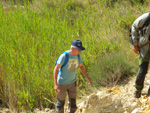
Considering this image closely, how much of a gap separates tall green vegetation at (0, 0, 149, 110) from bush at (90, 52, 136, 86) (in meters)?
0.26

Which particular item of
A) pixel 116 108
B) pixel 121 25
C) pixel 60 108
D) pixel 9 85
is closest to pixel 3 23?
A: pixel 9 85

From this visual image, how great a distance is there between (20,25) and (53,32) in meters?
1.14

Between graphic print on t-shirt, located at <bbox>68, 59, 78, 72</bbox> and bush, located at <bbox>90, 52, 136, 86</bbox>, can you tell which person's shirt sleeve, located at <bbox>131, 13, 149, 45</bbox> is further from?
bush, located at <bbox>90, 52, 136, 86</bbox>

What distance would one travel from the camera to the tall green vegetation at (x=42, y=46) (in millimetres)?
3848

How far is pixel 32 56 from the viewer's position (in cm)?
418

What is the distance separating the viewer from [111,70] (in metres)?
4.38

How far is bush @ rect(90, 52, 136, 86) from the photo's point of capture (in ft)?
14.0

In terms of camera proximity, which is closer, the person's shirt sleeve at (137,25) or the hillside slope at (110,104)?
the hillside slope at (110,104)

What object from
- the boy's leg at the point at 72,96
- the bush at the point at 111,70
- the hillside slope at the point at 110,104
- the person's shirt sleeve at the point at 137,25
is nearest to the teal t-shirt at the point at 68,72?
the boy's leg at the point at 72,96

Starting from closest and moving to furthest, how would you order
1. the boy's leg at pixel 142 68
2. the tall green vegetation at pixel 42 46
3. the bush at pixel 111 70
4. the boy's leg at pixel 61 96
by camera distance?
the boy's leg at pixel 61 96
the boy's leg at pixel 142 68
the tall green vegetation at pixel 42 46
the bush at pixel 111 70

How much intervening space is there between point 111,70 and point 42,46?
5.90 ft

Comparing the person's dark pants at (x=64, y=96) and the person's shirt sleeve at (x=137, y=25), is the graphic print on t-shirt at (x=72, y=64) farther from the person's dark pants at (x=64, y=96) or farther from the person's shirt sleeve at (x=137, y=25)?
the person's shirt sleeve at (x=137, y=25)

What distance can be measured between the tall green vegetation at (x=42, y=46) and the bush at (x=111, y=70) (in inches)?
10.3

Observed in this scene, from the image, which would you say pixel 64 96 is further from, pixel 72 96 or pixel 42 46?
pixel 42 46
